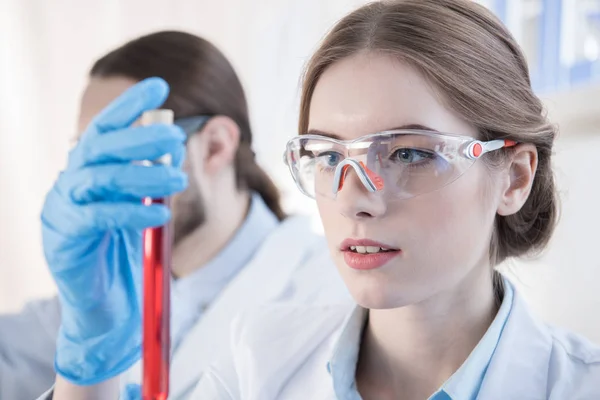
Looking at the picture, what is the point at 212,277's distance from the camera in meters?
2.23

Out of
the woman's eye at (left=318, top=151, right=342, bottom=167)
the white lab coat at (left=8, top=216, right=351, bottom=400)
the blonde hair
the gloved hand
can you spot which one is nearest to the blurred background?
the white lab coat at (left=8, top=216, right=351, bottom=400)

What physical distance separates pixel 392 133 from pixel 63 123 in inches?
86.6

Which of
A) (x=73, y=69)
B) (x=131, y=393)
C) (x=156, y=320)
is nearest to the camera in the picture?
(x=156, y=320)

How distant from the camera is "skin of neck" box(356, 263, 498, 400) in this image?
1.38 metres

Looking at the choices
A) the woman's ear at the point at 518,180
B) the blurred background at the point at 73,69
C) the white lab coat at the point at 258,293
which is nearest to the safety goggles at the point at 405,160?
the woman's ear at the point at 518,180

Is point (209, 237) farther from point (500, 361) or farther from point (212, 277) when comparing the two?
point (500, 361)

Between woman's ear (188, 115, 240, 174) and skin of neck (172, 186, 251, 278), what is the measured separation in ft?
0.32

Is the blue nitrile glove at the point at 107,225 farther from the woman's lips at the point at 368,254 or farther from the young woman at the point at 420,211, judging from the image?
the woman's lips at the point at 368,254

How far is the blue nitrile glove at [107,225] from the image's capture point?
46.4 inches

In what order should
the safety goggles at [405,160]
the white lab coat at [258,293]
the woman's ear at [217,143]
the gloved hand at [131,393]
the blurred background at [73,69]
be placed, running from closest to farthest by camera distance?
1. the safety goggles at [405,160]
2. the gloved hand at [131,393]
3. the white lab coat at [258,293]
4. the woman's ear at [217,143]
5. the blurred background at [73,69]

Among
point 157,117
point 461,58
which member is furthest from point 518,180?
point 157,117

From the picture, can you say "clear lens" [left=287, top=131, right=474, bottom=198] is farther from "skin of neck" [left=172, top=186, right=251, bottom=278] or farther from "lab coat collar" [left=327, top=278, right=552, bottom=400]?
"skin of neck" [left=172, top=186, right=251, bottom=278]

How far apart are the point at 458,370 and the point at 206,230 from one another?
1172 mm

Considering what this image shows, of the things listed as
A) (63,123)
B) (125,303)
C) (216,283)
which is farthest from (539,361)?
(63,123)
